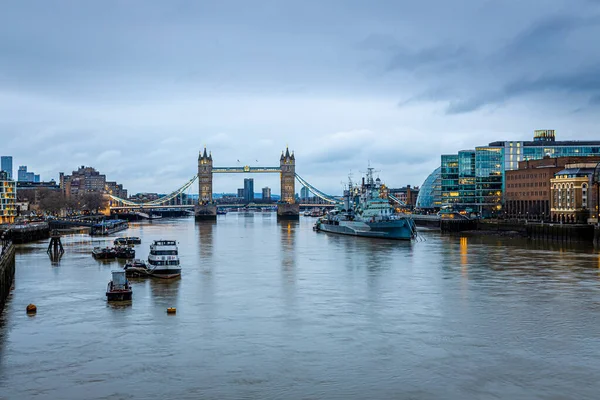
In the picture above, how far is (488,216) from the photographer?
384 ft

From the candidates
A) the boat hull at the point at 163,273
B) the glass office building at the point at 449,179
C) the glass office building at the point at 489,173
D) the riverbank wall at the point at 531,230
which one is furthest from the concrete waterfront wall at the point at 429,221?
the boat hull at the point at 163,273

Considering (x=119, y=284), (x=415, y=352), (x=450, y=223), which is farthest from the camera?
(x=450, y=223)

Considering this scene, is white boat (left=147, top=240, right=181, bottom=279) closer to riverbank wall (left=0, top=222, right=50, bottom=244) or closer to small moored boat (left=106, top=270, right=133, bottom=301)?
small moored boat (left=106, top=270, right=133, bottom=301)

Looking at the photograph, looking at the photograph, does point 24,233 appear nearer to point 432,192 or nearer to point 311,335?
point 311,335

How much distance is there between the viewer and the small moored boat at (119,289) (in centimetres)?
3409

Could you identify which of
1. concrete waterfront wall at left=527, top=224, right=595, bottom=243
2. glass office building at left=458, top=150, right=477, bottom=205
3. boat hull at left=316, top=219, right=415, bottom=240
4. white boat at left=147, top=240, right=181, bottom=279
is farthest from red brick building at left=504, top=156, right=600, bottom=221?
white boat at left=147, top=240, right=181, bottom=279

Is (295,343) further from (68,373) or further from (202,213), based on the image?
(202,213)

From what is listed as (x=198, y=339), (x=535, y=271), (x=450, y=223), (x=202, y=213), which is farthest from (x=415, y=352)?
(x=202, y=213)

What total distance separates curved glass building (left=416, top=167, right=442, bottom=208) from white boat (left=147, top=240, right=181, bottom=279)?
110168 mm

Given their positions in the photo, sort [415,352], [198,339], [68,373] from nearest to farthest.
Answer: [68,373] < [415,352] < [198,339]

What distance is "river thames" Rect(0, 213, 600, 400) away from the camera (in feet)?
67.5

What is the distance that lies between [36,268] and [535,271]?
1351 inches

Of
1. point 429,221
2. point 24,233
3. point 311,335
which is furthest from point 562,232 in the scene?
point 24,233

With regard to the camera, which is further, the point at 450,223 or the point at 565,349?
the point at 450,223
